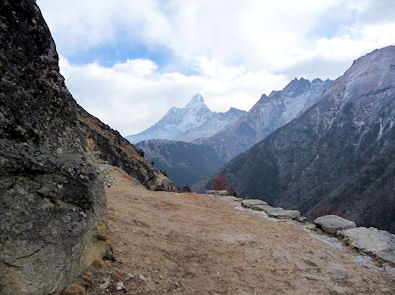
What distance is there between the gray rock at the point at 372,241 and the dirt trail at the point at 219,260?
21.2 inches

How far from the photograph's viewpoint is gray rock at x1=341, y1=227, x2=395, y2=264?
14.1 meters

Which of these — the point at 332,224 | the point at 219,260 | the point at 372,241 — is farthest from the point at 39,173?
the point at 332,224

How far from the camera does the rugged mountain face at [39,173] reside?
277 inches

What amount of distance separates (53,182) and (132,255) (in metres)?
3.41

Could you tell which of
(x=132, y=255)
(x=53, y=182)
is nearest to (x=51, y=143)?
(x=53, y=182)

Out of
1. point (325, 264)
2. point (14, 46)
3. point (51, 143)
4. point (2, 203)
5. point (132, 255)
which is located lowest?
point (325, 264)

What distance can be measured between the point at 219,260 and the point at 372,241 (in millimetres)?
7319

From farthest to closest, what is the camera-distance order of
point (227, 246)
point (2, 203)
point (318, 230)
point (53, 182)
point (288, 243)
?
point (318, 230) < point (288, 243) < point (227, 246) < point (53, 182) < point (2, 203)

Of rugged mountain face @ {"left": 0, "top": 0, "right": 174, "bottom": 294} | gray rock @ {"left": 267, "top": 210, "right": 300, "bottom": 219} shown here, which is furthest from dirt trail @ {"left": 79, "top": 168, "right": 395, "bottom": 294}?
gray rock @ {"left": 267, "top": 210, "right": 300, "bottom": 219}

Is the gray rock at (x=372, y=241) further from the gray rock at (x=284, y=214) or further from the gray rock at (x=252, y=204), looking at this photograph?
the gray rock at (x=252, y=204)

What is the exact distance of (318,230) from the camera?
17.8 m

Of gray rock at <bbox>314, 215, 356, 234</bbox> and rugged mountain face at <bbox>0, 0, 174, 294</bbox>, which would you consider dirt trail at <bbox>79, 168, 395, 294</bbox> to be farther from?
rugged mountain face at <bbox>0, 0, 174, 294</bbox>

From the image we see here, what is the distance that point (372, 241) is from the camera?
15.2 metres

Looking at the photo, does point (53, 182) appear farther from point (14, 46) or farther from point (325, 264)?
point (325, 264)
